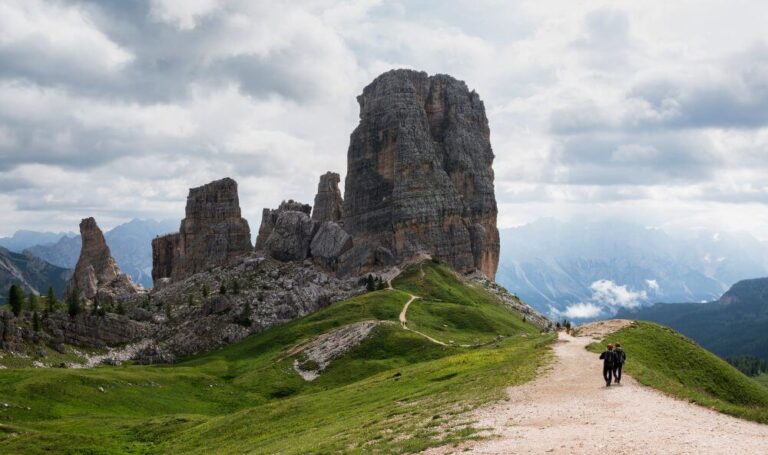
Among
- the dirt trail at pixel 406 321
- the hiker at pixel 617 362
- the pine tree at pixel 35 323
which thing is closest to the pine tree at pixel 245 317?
the dirt trail at pixel 406 321

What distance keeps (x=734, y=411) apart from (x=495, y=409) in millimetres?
15242

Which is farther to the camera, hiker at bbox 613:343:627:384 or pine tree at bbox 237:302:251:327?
pine tree at bbox 237:302:251:327

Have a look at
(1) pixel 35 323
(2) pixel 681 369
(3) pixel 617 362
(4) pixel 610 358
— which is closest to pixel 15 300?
(1) pixel 35 323

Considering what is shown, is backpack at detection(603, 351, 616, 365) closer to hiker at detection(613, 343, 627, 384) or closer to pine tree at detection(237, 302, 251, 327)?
hiker at detection(613, 343, 627, 384)

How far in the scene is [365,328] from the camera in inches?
4882

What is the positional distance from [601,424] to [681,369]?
27863 millimetres

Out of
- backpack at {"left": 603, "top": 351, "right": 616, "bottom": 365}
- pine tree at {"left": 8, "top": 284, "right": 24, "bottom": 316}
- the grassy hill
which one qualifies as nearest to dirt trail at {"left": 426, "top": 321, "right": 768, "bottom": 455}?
backpack at {"left": 603, "top": 351, "right": 616, "bottom": 365}

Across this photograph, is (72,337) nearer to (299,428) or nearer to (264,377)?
(264,377)

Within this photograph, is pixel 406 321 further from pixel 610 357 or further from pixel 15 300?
pixel 610 357

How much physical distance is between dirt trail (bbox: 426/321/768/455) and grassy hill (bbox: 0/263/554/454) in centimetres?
277

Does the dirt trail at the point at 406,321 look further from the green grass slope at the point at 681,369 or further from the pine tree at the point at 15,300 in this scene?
the pine tree at the point at 15,300

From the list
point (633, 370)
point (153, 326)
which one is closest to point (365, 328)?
point (153, 326)

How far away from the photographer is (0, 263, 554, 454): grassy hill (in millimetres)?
49312

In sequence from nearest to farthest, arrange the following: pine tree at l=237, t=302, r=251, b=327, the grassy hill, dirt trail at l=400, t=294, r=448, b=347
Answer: the grassy hill, dirt trail at l=400, t=294, r=448, b=347, pine tree at l=237, t=302, r=251, b=327
